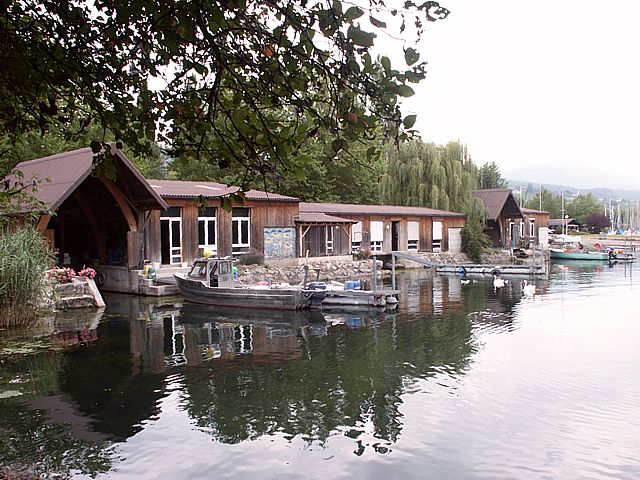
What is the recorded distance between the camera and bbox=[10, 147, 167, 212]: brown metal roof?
59.6 ft

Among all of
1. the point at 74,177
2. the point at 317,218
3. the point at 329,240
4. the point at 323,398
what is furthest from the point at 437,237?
the point at 323,398

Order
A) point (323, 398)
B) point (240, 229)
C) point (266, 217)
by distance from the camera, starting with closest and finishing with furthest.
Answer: point (323, 398), point (240, 229), point (266, 217)

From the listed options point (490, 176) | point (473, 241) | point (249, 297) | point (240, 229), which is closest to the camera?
point (249, 297)

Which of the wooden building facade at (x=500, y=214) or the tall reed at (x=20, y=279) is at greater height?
the wooden building facade at (x=500, y=214)

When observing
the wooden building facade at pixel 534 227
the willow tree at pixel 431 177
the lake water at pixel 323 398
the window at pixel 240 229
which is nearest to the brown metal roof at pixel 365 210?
the willow tree at pixel 431 177

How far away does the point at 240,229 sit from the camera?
25625 mm

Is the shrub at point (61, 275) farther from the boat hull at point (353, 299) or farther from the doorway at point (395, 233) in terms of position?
the doorway at point (395, 233)

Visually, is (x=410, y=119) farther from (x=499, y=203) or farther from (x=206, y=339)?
(x=499, y=203)

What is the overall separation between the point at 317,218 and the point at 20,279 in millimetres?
16034

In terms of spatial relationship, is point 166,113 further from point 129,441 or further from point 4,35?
point 129,441

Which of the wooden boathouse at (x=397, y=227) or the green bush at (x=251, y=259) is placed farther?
the wooden boathouse at (x=397, y=227)

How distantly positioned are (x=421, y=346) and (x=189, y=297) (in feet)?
30.7

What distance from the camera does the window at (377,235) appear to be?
1288 inches

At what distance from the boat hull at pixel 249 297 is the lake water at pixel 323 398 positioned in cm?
124
